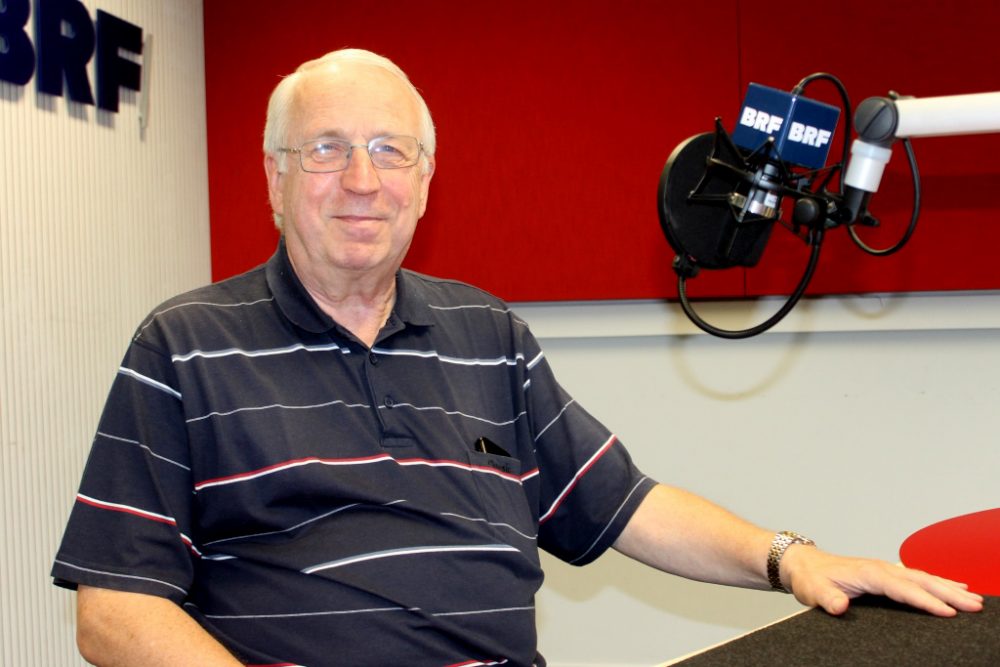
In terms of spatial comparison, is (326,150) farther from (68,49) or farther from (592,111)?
(592,111)

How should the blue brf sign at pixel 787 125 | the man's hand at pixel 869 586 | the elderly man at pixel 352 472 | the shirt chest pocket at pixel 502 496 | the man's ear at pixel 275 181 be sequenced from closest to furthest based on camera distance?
the man's hand at pixel 869 586 → the elderly man at pixel 352 472 → the blue brf sign at pixel 787 125 → the shirt chest pocket at pixel 502 496 → the man's ear at pixel 275 181

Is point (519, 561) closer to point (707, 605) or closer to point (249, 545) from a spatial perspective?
point (249, 545)

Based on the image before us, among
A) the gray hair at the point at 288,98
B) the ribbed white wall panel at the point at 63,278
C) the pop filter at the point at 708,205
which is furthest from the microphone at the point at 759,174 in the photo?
the ribbed white wall panel at the point at 63,278

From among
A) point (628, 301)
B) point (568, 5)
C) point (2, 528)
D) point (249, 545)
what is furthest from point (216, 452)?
point (568, 5)

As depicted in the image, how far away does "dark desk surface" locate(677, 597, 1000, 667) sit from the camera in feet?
3.39

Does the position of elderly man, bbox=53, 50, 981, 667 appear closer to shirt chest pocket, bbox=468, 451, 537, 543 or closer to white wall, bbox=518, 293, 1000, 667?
shirt chest pocket, bbox=468, 451, 537, 543

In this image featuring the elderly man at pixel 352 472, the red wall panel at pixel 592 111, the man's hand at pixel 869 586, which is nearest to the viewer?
the man's hand at pixel 869 586

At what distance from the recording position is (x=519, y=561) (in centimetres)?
152

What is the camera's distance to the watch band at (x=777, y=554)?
142cm

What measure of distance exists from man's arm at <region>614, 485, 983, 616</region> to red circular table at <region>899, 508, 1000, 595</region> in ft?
0.25

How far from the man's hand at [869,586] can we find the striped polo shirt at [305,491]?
1.37 ft

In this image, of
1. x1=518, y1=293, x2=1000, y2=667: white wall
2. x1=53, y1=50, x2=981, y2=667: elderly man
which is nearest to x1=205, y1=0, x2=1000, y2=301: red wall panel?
x1=518, y1=293, x2=1000, y2=667: white wall

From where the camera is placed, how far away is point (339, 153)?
5.26 ft

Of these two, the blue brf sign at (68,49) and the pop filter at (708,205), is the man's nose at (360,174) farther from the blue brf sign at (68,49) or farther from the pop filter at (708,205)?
the blue brf sign at (68,49)
